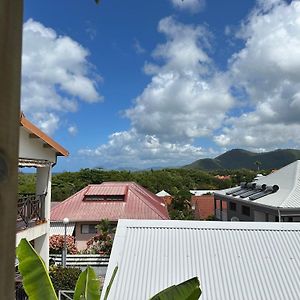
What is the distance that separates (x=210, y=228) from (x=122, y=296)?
4.08 metres

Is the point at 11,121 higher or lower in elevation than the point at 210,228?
higher

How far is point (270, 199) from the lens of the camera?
100ft

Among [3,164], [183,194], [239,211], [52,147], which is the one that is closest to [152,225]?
[52,147]

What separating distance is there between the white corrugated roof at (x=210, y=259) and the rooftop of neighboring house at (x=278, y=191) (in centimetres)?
1716

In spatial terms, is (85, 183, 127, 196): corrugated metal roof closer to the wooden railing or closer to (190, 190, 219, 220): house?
the wooden railing

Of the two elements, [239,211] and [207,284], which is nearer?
[207,284]

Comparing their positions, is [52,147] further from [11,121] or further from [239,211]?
[239,211]

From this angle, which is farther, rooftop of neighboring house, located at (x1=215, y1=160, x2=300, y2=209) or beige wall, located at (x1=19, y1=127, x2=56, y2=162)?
rooftop of neighboring house, located at (x1=215, y1=160, x2=300, y2=209)

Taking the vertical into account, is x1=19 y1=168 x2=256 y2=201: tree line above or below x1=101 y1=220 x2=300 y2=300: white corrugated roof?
above

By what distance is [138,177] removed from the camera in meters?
75.0

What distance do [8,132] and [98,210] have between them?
29466 mm

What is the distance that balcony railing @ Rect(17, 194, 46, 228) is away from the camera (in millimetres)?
13094

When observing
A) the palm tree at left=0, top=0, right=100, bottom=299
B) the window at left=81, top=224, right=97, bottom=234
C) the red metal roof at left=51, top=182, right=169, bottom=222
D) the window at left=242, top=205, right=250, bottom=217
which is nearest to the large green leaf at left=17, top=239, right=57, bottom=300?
the palm tree at left=0, top=0, right=100, bottom=299

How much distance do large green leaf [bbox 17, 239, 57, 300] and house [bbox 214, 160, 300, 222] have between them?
26171mm
